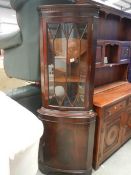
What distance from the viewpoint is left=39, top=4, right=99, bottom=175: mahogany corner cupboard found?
1.53m

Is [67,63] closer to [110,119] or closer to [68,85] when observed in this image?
[68,85]

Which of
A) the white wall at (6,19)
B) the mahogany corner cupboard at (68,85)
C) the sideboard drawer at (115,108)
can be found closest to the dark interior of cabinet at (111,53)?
the sideboard drawer at (115,108)

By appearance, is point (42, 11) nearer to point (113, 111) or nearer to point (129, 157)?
point (113, 111)

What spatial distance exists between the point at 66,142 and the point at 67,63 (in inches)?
31.5

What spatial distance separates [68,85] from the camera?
5.74 feet

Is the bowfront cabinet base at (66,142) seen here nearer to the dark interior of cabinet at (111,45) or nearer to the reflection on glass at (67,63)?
the reflection on glass at (67,63)

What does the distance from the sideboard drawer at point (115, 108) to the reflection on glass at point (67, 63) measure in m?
0.38

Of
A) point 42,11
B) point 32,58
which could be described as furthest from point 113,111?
point 42,11

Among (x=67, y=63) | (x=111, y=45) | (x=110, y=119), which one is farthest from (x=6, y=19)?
(x=110, y=119)

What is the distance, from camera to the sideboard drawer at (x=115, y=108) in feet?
6.40

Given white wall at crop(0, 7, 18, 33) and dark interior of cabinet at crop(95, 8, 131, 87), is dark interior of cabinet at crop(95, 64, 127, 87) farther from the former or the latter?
white wall at crop(0, 7, 18, 33)

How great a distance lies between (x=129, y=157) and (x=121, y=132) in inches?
13.2

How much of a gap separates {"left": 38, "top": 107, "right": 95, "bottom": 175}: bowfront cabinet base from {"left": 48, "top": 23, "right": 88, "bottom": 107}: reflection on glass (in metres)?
0.13

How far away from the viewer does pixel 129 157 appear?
2.33 meters
